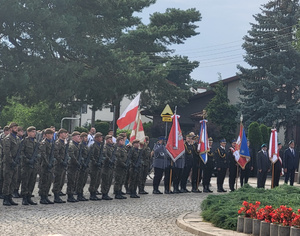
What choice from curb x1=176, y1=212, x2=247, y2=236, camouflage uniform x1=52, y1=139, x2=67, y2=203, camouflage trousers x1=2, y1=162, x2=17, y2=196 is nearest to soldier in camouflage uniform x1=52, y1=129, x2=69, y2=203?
camouflage uniform x1=52, y1=139, x2=67, y2=203

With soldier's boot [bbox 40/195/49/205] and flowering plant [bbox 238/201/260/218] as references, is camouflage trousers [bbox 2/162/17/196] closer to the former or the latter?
soldier's boot [bbox 40/195/49/205]

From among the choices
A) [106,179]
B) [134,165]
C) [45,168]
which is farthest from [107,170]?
[45,168]

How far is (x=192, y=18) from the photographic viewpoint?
6059 cm

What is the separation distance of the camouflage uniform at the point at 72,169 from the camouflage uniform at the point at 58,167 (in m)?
0.37

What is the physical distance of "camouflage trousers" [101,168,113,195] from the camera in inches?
764

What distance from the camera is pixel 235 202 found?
1489 cm

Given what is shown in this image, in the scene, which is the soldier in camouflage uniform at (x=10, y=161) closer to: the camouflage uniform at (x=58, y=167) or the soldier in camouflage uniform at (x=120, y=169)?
the camouflage uniform at (x=58, y=167)

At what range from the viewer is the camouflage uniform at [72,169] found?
18391mm

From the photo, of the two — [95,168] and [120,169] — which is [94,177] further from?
[120,169]

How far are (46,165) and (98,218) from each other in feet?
10.7

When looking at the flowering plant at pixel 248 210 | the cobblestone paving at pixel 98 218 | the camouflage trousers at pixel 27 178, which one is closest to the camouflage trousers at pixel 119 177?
the cobblestone paving at pixel 98 218

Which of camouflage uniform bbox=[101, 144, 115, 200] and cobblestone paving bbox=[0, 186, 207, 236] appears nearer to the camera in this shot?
cobblestone paving bbox=[0, 186, 207, 236]

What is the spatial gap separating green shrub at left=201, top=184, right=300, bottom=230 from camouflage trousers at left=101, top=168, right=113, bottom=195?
13.3ft

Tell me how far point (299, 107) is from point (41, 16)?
20.3 meters
